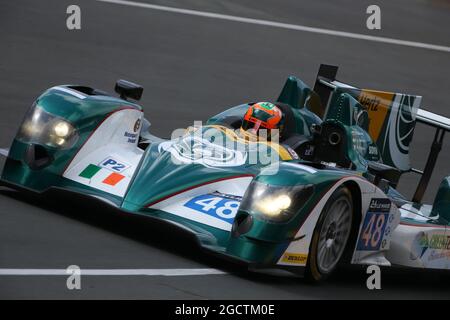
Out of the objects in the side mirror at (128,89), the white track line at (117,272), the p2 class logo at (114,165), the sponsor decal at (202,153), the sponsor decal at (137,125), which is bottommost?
the white track line at (117,272)

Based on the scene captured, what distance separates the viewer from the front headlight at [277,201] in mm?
8148

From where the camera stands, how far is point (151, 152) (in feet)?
29.9

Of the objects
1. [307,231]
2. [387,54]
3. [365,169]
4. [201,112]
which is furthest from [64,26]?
[307,231]

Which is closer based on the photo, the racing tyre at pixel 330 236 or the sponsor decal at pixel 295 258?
the sponsor decal at pixel 295 258

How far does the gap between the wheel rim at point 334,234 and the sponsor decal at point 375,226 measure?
0.53 ft

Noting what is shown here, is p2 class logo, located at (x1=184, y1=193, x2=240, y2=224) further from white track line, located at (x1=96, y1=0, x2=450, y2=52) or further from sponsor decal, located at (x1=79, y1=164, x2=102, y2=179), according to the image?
white track line, located at (x1=96, y1=0, x2=450, y2=52)

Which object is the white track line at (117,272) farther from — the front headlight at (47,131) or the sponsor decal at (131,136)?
the sponsor decal at (131,136)

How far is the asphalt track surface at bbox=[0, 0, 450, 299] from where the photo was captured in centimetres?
791

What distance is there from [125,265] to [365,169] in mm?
2817

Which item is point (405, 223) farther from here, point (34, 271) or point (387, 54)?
point (387, 54)

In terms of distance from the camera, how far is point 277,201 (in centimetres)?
818

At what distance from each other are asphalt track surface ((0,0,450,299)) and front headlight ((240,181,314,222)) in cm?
51

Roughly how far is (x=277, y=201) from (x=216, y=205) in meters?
0.62

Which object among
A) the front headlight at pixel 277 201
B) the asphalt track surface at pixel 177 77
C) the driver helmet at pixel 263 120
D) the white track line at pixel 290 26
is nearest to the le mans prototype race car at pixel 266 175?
the front headlight at pixel 277 201
